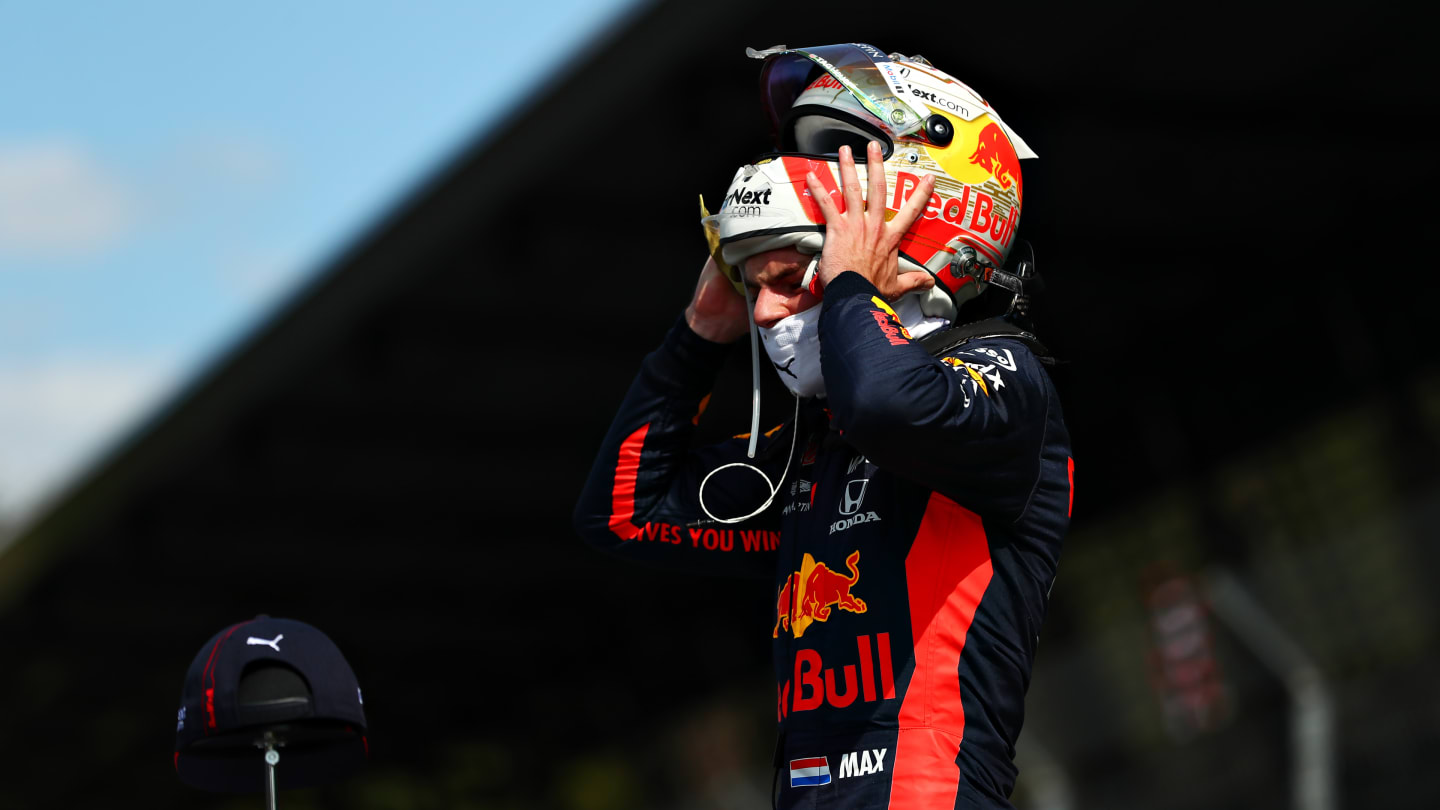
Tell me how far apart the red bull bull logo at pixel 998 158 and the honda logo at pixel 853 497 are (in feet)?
2.34

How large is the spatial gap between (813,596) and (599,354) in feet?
30.8

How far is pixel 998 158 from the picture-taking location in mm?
3797

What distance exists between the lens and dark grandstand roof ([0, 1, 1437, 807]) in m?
9.72

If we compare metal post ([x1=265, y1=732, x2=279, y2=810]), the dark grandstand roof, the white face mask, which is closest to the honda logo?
the white face mask

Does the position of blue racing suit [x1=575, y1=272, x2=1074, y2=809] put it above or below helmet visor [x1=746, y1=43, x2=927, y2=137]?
below

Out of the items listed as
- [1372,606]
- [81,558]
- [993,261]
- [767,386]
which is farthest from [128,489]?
[993,261]

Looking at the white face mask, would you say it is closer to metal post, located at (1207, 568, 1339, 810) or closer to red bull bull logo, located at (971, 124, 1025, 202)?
red bull bull logo, located at (971, 124, 1025, 202)

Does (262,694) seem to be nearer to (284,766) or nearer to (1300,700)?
(284,766)

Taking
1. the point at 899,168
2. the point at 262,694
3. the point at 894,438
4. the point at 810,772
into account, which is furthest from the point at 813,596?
the point at 262,694

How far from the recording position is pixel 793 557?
3.54m

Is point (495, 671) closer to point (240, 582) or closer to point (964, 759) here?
point (240, 582)

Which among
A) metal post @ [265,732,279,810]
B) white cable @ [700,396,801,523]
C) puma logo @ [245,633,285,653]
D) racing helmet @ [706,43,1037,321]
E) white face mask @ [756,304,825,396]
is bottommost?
→ metal post @ [265,732,279,810]

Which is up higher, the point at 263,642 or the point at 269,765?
the point at 263,642

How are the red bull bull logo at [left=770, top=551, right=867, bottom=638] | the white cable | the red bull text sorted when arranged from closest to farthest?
the red bull text, the red bull bull logo at [left=770, top=551, right=867, bottom=638], the white cable
